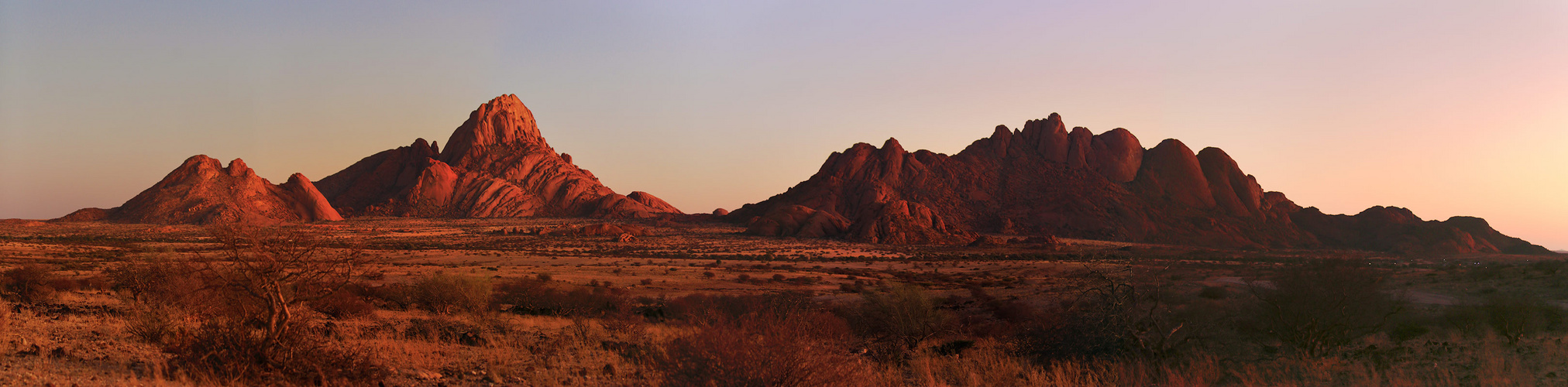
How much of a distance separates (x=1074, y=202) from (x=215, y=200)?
14640 cm

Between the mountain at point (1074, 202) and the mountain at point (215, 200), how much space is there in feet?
259

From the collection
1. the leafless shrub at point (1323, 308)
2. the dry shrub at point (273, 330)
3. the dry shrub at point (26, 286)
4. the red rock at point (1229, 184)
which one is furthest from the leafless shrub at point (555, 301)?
the red rock at point (1229, 184)

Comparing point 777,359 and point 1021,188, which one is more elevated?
point 1021,188

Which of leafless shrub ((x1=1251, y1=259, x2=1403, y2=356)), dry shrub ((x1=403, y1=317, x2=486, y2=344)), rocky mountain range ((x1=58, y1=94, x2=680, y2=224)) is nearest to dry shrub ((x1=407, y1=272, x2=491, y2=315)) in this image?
dry shrub ((x1=403, y1=317, x2=486, y2=344))

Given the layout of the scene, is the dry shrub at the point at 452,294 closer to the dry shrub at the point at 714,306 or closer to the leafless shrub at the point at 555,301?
the leafless shrub at the point at 555,301

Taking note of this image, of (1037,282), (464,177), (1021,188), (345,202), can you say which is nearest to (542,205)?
(464,177)

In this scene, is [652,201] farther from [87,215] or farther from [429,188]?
[87,215]

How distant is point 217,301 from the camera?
14.7 meters

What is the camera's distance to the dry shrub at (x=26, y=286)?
20219 millimetres

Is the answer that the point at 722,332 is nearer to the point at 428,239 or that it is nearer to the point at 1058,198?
the point at 428,239

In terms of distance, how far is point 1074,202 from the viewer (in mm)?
126062

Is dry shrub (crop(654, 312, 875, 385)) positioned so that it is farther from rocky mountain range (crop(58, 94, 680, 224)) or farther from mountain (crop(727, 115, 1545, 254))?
rocky mountain range (crop(58, 94, 680, 224))

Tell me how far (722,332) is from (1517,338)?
2001 centimetres

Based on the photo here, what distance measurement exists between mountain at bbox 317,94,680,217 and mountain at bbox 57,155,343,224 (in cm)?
1746
